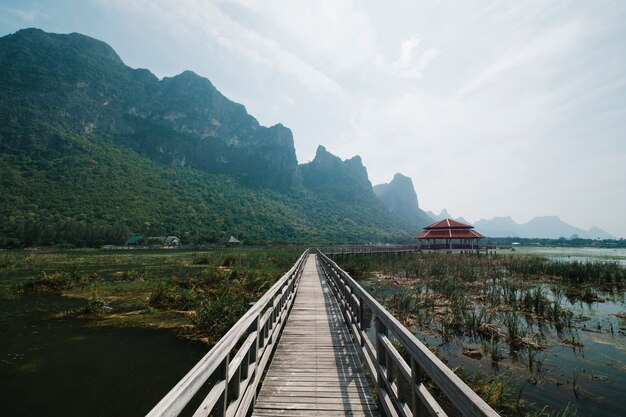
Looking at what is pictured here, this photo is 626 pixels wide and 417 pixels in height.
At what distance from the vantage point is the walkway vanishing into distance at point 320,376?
1949mm

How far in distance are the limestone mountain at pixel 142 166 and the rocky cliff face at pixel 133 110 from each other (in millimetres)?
575

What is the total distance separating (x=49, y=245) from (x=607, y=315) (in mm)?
76094

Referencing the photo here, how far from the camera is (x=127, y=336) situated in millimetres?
8969

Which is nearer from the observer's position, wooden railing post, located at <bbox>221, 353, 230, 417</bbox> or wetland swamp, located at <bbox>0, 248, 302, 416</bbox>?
wooden railing post, located at <bbox>221, 353, 230, 417</bbox>

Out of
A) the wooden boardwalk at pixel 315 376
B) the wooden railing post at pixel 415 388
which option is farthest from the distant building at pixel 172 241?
the wooden railing post at pixel 415 388

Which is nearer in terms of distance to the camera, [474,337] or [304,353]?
[304,353]

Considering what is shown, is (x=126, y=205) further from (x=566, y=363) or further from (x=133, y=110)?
Answer: (x=566, y=363)

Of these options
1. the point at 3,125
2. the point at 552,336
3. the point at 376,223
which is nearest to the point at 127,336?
the point at 552,336

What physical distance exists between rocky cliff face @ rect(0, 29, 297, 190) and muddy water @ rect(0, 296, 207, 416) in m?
110

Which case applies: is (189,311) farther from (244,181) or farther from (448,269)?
(244,181)

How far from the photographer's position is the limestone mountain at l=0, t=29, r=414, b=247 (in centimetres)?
7319

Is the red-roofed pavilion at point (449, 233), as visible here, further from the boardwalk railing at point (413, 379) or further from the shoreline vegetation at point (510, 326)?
the boardwalk railing at point (413, 379)

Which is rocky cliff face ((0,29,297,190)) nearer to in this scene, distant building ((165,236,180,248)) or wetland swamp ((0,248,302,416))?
distant building ((165,236,180,248))

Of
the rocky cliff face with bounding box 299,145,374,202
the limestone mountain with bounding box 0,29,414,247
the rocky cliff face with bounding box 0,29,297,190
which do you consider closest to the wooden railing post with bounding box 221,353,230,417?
the limestone mountain with bounding box 0,29,414,247
